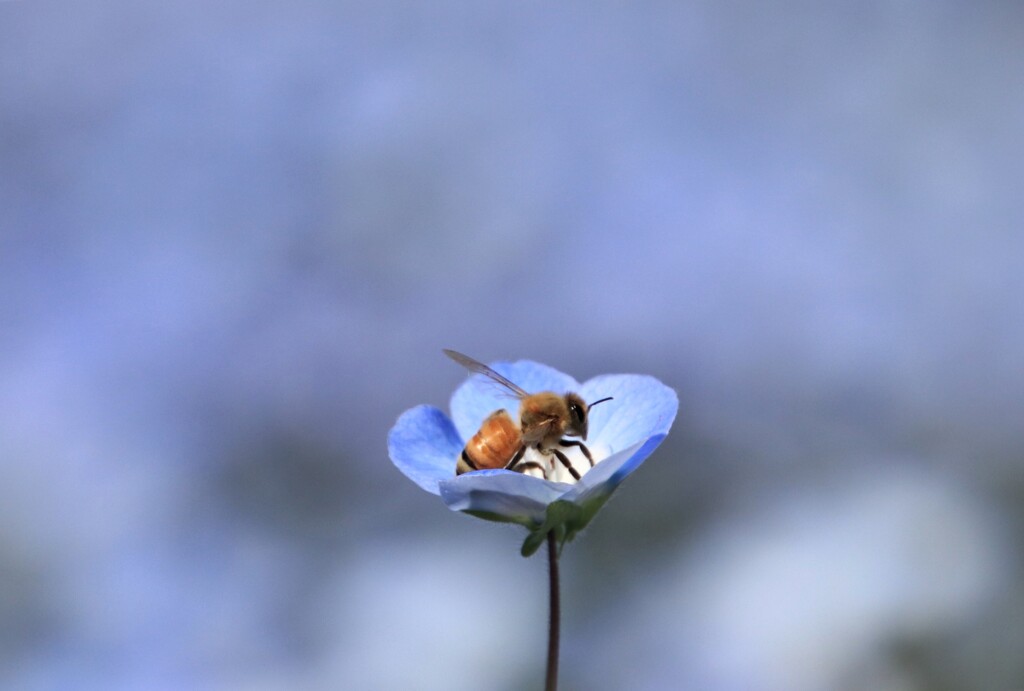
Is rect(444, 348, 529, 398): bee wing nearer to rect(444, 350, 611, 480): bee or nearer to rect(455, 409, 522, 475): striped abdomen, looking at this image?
rect(444, 350, 611, 480): bee

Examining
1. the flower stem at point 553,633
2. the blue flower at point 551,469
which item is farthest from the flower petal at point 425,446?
the flower stem at point 553,633

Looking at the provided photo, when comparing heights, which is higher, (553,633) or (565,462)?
(565,462)

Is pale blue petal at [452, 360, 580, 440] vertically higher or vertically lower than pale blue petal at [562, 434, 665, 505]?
higher

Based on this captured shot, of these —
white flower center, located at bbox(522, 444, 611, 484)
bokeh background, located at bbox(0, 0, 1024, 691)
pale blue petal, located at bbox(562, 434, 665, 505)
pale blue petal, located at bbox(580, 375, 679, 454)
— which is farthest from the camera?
bokeh background, located at bbox(0, 0, 1024, 691)

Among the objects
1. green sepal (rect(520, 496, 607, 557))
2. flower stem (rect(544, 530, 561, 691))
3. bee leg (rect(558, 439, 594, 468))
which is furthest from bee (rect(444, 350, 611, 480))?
flower stem (rect(544, 530, 561, 691))

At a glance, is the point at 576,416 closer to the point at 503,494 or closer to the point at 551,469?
the point at 551,469

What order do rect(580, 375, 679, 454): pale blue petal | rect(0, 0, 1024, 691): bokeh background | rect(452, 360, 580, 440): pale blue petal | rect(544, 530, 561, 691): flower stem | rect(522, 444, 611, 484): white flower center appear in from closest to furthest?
rect(544, 530, 561, 691): flower stem < rect(580, 375, 679, 454): pale blue petal < rect(522, 444, 611, 484): white flower center < rect(452, 360, 580, 440): pale blue petal < rect(0, 0, 1024, 691): bokeh background

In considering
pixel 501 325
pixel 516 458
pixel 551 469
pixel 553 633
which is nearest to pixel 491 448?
pixel 516 458

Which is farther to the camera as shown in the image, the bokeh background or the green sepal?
the bokeh background
